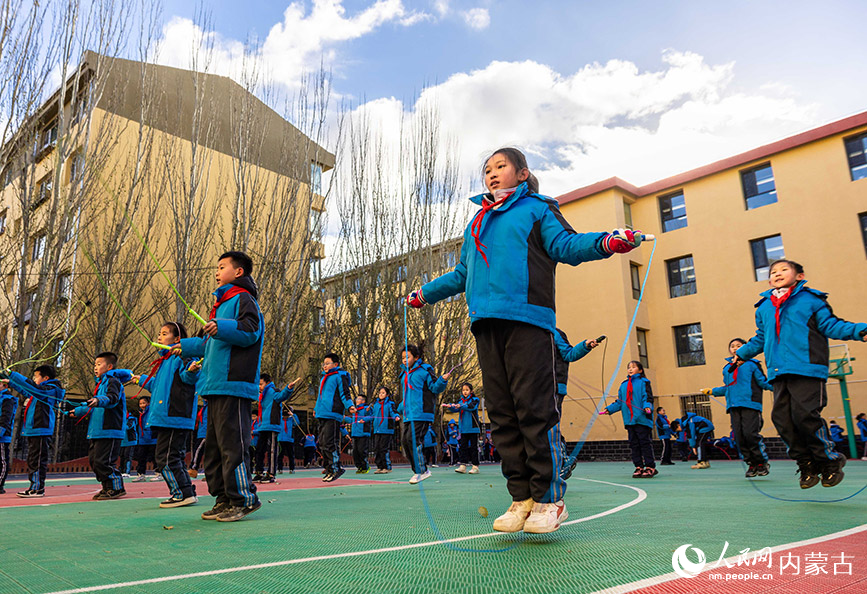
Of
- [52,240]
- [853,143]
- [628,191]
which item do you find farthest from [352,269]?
[853,143]

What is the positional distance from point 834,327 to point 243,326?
4.69 meters

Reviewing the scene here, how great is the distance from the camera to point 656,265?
25.4 metres

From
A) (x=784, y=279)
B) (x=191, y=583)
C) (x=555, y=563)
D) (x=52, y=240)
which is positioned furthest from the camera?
(x=52, y=240)

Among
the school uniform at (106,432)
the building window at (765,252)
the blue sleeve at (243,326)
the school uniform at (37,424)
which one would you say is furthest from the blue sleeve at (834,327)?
the building window at (765,252)

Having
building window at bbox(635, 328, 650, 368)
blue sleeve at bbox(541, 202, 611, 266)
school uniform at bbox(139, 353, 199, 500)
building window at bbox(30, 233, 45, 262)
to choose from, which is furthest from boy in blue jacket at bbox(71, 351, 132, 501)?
building window at bbox(635, 328, 650, 368)

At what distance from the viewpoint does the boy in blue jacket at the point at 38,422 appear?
729 centimetres

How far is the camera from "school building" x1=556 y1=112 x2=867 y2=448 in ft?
66.9

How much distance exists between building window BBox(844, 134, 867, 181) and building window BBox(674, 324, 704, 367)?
7247 millimetres

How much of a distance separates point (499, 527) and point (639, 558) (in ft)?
2.38

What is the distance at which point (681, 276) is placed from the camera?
24656mm

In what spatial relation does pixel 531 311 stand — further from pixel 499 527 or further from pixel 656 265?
pixel 656 265

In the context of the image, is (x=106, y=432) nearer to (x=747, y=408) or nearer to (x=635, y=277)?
(x=747, y=408)

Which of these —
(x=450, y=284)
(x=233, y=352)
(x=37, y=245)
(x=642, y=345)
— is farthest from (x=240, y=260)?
(x=642, y=345)

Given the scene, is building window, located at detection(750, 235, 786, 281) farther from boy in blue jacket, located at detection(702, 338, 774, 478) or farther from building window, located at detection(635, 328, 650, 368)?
boy in blue jacket, located at detection(702, 338, 774, 478)
